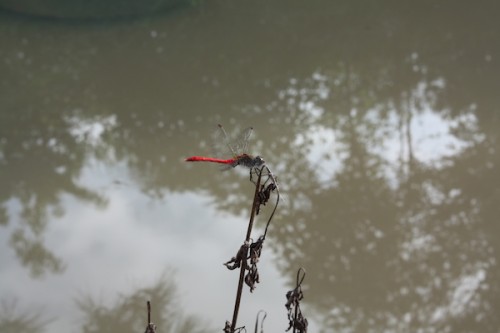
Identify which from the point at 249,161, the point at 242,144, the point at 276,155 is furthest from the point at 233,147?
the point at 276,155

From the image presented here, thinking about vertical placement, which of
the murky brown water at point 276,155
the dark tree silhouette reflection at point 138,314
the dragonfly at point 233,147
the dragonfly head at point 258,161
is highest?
the murky brown water at point 276,155

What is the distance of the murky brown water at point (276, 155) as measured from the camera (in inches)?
97.1

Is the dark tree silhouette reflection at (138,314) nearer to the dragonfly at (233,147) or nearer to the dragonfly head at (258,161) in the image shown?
the dragonfly at (233,147)

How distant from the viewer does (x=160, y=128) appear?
3.53 m

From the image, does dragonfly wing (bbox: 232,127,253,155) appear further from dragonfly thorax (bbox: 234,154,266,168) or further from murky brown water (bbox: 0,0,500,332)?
murky brown water (bbox: 0,0,500,332)

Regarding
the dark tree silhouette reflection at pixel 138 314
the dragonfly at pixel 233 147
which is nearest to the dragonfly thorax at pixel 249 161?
the dragonfly at pixel 233 147

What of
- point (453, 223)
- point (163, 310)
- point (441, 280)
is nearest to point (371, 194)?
point (453, 223)

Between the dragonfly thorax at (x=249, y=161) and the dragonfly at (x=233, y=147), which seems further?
the dragonfly at (x=233, y=147)

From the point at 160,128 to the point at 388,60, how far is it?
159 centimetres

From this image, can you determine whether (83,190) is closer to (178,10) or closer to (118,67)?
(118,67)

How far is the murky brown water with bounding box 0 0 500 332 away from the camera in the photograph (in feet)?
8.09

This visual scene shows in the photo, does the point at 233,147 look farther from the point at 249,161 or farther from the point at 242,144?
the point at 249,161

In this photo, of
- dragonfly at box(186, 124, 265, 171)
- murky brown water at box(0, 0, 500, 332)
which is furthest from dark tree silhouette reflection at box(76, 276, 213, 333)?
dragonfly at box(186, 124, 265, 171)

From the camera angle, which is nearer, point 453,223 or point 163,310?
point 163,310
